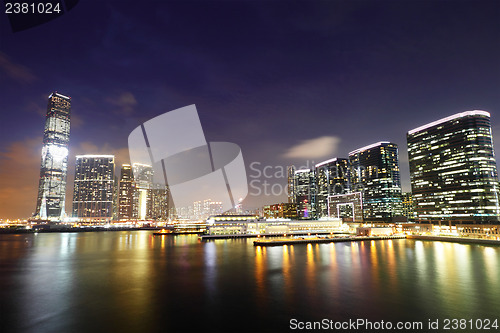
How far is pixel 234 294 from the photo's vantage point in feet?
105

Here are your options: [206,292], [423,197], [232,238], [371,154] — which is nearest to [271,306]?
[206,292]

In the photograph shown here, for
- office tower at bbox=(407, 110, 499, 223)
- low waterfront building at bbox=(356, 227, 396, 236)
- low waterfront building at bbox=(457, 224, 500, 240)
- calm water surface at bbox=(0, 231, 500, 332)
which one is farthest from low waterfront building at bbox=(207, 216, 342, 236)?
calm water surface at bbox=(0, 231, 500, 332)

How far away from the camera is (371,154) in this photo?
19338 cm

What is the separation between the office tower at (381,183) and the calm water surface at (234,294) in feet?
449

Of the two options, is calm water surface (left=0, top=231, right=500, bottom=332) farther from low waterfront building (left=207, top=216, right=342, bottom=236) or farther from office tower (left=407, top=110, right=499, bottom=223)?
office tower (left=407, top=110, right=499, bottom=223)

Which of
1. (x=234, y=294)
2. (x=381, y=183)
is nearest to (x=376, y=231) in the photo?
(x=381, y=183)

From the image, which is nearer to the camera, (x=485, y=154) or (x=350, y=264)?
(x=350, y=264)

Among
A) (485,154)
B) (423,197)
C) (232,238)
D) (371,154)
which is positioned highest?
(371,154)

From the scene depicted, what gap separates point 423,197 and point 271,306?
129878 mm

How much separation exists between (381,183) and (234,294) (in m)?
176

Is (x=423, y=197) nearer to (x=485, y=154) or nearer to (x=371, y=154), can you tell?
(x=485, y=154)

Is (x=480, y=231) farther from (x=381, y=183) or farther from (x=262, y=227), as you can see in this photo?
(x=381, y=183)

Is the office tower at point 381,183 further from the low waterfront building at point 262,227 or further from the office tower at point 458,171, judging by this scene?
the low waterfront building at point 262,227

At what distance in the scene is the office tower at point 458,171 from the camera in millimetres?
108500
